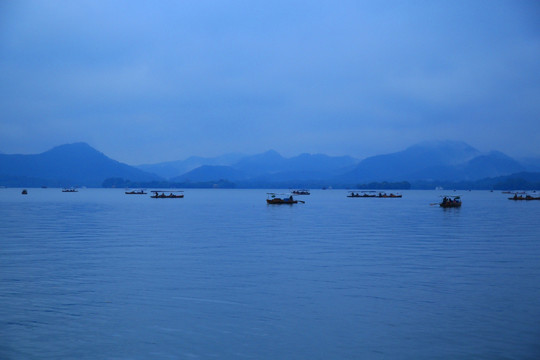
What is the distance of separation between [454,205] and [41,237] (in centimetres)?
8182

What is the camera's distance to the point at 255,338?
50.8ft

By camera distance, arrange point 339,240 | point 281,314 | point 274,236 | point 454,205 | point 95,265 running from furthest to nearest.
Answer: point 454,205 < point 274,236 < point 339,240 < point 95,265 < point 281,314

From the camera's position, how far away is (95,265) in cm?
2841

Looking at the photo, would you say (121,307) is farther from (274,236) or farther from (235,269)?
(274,236)

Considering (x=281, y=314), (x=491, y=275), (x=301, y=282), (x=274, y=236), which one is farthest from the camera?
(x=274, y=236)

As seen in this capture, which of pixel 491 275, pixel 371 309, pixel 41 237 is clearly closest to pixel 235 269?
pixel 371 309

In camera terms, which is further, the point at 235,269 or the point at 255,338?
the point at 235,269

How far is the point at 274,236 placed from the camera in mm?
45156

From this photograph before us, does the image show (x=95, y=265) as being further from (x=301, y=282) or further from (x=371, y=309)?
(x=371, y=309)

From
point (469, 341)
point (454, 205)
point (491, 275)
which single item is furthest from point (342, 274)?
point (454, 205)

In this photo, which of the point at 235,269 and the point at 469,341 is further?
the point at 235,269

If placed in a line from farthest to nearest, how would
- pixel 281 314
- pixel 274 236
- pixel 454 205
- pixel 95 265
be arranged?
pixel 454 205 → pixel 274 236 → pixel 95 265 → pixel 281 314

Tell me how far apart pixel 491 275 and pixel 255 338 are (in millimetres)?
15727

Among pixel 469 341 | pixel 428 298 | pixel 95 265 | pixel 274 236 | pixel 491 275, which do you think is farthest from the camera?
pixel 274 236
